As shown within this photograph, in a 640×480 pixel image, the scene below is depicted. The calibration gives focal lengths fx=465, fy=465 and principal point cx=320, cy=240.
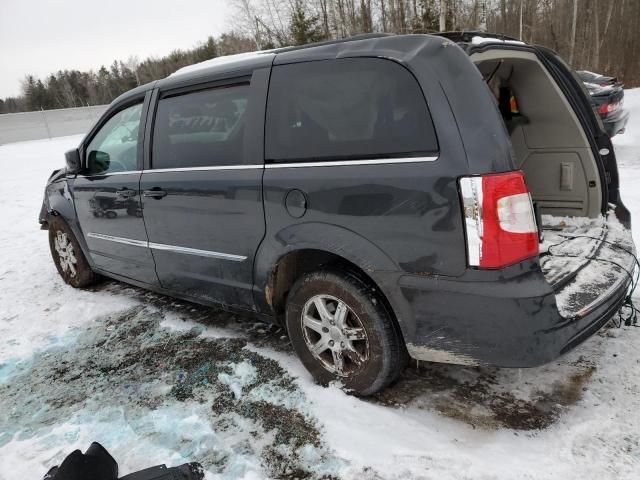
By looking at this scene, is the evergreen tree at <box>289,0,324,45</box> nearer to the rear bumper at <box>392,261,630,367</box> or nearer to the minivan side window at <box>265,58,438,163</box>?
the minivan side window at <box>265,58,438,163</box>

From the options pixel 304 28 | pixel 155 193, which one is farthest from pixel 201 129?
pixel 304 28

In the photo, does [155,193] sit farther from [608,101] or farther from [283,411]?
[608,101]

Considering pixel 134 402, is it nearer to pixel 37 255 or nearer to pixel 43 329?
pixel 43 329

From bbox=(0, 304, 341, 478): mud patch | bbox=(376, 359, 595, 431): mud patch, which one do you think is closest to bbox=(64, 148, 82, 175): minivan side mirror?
bbox=(0, 304, 341, 478): mud patch

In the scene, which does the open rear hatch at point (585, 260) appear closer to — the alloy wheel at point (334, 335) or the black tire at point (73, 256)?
the alloy wheel at point (334, 335)

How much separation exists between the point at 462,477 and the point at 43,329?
3.52 meters

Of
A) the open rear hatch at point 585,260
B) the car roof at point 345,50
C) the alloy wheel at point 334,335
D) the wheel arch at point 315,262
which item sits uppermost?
the car roof at point 345,50

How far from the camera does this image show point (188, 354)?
3.25m

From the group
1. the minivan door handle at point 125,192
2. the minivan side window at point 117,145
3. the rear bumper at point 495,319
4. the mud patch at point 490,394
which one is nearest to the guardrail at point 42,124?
the minivan side window at point 117,145

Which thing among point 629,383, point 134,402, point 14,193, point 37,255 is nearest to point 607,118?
point 629,383

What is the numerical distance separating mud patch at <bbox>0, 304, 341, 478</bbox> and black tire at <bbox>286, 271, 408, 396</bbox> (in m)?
0.25

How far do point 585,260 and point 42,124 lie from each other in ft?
102

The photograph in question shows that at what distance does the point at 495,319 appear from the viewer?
201cm

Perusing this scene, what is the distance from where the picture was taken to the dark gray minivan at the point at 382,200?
6.57ft
